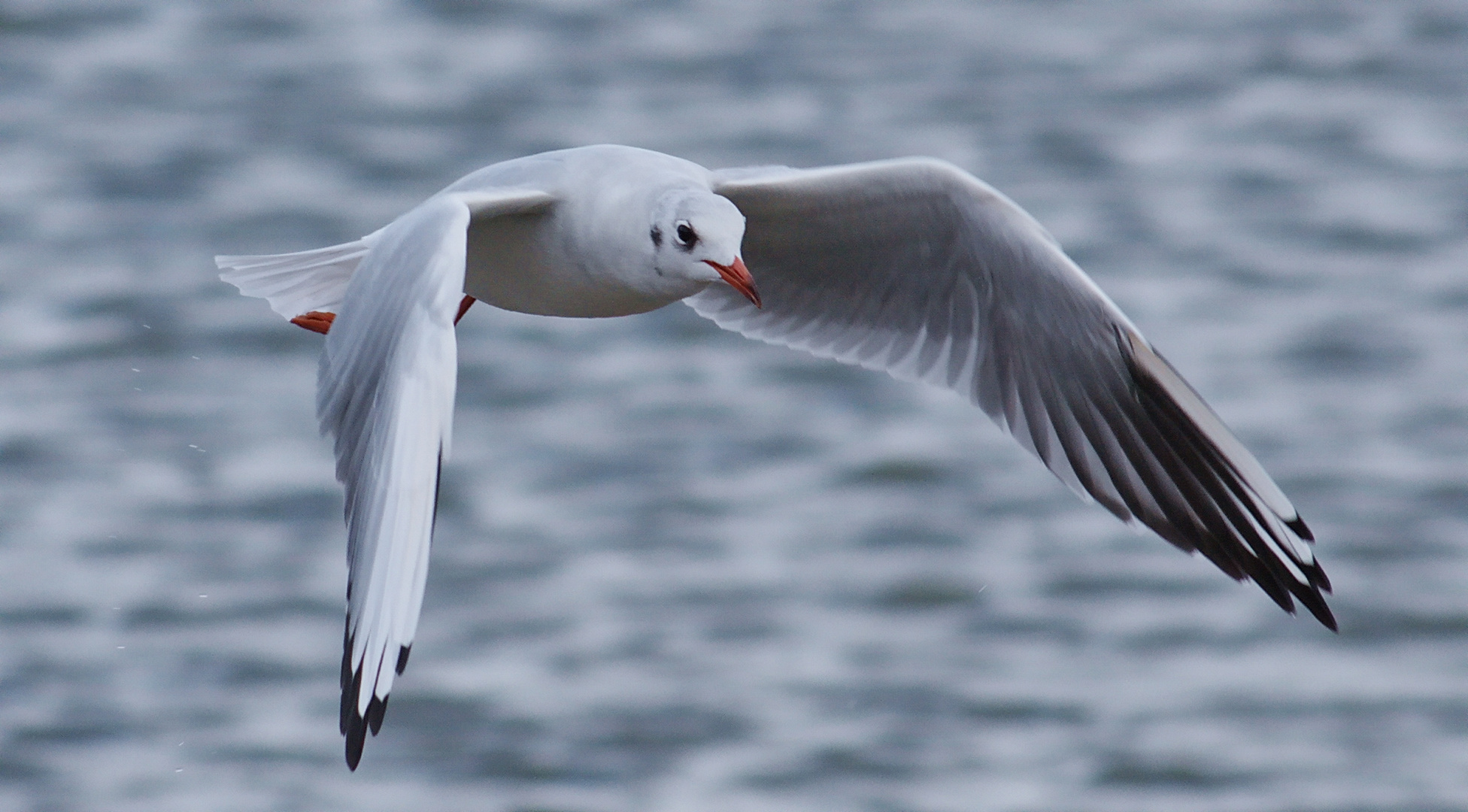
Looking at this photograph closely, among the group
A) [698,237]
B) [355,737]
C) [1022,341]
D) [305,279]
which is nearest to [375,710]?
[355,737]

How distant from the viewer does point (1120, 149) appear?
14758 mm

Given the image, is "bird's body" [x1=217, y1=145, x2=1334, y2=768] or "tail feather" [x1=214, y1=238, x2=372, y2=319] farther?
"tail feather" [x1=214, y1=238, x2=372, y2=319]

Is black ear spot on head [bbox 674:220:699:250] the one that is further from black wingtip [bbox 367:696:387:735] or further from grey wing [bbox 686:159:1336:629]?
black wingtip [bbox 367:696:387:735]

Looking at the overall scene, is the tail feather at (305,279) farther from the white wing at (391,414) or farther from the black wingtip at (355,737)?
the black wingtip at (355,737)

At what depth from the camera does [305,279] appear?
537 centimetres

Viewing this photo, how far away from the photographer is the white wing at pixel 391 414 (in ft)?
12.6

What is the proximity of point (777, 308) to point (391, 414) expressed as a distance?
1.82 meters

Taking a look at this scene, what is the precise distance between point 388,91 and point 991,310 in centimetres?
1043

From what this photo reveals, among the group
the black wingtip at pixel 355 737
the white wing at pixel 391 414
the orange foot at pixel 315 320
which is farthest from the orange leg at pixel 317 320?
the black wingtip at pixel 355 737

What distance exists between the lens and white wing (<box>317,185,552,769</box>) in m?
3.83

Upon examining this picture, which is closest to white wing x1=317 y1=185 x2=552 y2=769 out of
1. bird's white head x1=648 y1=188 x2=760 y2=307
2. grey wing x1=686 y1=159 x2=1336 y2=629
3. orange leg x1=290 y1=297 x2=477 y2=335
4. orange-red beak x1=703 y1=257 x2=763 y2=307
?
bird's white head x1=648 y1=188 x2=760 y2=307

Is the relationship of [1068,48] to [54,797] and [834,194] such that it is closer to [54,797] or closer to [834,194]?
[54,797]

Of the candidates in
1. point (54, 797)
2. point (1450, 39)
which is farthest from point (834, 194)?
point (1450, 39)

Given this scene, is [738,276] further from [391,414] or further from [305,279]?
[305,279]
